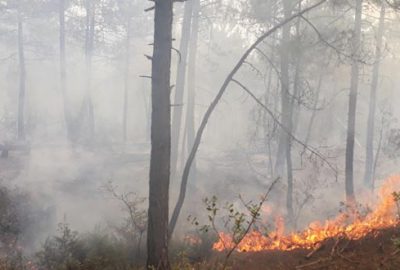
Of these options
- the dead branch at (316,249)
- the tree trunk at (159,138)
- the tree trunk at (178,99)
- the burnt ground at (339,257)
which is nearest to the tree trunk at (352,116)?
the tree trunk at (178,99)

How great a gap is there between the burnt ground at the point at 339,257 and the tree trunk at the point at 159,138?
128 centimetres

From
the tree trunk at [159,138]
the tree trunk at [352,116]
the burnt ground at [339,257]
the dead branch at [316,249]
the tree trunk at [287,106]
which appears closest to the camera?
the burnt ground at [339,257]

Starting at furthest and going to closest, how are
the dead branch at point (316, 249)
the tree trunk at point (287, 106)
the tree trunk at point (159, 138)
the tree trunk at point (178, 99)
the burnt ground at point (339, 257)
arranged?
the tree trunk at point (178, 99)
the tree trunk at point (287, 106)
the dead branch at point (316, 249)
the tree trunk at point (159, 138)
the burnt ground at point (339, 257)

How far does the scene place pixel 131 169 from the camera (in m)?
24.0

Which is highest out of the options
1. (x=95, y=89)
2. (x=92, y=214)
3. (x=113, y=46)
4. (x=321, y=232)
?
(x=113, y=46)

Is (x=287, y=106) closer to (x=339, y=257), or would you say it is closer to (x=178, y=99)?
(x=178, y=99)

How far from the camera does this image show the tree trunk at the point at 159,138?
7.02 meters

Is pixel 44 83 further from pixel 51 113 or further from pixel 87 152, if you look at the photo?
pixel 87 152

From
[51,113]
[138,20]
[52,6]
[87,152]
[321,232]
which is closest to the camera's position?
[321,232]

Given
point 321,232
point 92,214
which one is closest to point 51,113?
point 92,214

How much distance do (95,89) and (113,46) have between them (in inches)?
383

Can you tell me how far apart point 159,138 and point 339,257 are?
342 cm

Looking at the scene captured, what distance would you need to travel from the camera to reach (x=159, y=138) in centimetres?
707

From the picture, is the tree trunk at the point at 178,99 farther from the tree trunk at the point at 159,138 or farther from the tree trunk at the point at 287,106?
the tree trunk at the point at 159,138
